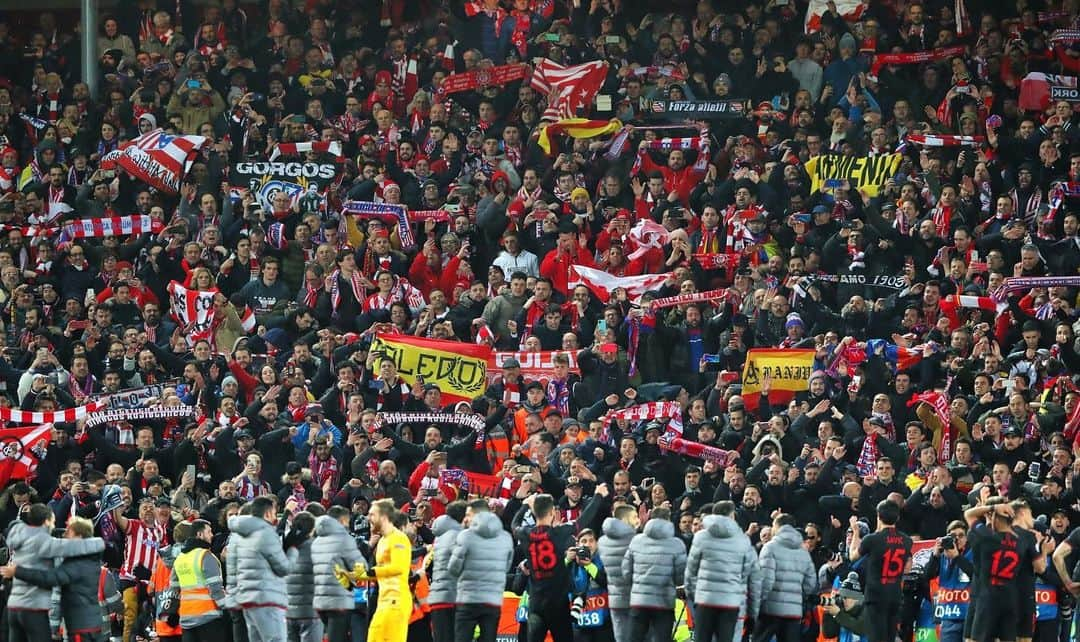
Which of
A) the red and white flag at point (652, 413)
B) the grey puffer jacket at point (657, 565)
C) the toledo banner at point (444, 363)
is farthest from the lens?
the toledo banner at point (444, 363)

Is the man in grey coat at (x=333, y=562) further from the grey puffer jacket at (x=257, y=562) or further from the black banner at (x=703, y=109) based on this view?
the black banner at (x=703, y=109)

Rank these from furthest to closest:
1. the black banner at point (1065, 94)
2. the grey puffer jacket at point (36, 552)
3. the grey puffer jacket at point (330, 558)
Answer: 1. the black banner at point (1065, 94)
2. the grey puffer jacket at point (330, 558)
3. the grey puffer jacket at point (36, 552)

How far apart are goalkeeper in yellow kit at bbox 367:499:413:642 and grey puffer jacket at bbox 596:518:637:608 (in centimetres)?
176

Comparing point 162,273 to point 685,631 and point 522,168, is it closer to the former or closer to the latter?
point 522,168

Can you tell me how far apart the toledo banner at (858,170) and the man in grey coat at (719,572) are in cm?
839

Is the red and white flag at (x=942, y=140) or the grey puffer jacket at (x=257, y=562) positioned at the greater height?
the red and white flag at (x=942, y=140)

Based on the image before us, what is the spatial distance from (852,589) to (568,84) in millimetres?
10937

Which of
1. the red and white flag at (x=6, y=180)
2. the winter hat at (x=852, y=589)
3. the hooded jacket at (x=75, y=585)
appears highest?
the red and white flag at (x=6, y=180)

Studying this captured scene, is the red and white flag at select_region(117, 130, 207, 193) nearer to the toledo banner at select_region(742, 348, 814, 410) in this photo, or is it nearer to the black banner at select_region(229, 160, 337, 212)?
the black banner at select_region(229, 160, 337, 212)

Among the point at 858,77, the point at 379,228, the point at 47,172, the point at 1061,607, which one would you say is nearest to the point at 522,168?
the point at 379,228

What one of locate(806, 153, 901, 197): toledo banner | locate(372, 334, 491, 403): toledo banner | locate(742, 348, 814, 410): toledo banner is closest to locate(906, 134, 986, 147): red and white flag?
locate(806, 153, 901, 197): toledo banner

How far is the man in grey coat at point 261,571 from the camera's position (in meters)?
17.2

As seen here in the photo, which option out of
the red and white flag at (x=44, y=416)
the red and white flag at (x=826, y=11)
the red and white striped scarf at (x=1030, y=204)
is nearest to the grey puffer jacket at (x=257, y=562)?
the red and white flag at (x=44, y=416)

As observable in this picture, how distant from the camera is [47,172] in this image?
1077 inches
